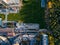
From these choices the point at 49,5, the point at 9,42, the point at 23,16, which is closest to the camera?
the point at 9,42

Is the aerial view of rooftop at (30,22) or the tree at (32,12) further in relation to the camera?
the tree at (32,12)

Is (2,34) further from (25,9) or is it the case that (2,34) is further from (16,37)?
(25,9)

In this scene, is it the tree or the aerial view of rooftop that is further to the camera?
the tree

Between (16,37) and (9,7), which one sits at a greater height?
(9,7)

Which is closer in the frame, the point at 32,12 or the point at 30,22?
the point at 30,22

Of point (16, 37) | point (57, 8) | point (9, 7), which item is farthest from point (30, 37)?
point (9, 7)
